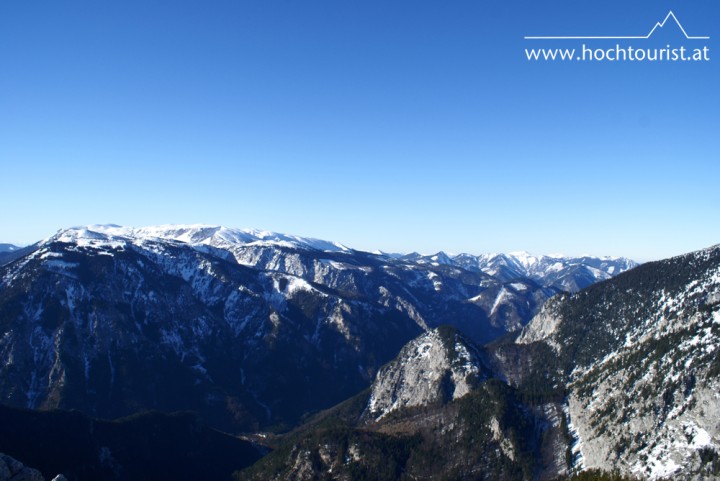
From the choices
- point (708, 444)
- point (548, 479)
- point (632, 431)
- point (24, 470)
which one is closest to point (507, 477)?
point (548, 479)

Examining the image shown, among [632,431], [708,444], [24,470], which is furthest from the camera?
[632,431]

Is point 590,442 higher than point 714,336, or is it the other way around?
point 714,336

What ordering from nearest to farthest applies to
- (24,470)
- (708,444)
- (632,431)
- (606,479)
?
(606,479)
(24,470)
(708,444)
(632,431)

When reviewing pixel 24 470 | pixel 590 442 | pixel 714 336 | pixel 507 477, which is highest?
pixel 714 336

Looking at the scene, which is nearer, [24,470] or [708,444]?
[24,470]

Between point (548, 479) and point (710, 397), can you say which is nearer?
point (710, 397)

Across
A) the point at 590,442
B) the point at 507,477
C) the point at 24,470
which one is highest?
the point at 24,470

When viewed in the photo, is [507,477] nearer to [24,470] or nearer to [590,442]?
[590,442]

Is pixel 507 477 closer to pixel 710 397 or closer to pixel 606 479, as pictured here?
pixel 710 397

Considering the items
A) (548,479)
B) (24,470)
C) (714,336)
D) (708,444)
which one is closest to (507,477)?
(548,479)
